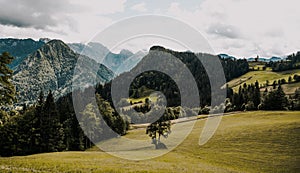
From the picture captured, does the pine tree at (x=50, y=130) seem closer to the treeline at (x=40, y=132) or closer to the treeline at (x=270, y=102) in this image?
the treeline at (x=40, y=132)

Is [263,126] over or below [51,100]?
below

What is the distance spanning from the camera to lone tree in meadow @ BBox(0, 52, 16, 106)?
3375 cm

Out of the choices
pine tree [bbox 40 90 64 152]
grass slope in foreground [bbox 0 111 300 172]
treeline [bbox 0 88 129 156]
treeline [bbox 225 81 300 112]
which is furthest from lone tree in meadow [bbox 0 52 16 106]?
treeline [bbox 225 81 300 112]

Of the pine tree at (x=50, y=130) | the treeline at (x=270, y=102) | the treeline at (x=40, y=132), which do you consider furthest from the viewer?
the treeline at (x=270, y=102)

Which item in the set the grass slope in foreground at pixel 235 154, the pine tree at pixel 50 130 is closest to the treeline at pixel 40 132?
the pine tree at pixel 50 130

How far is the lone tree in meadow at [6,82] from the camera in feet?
111

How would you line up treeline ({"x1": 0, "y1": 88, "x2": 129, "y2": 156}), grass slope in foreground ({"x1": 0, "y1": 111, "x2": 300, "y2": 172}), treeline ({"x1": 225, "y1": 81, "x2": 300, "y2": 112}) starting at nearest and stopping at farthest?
1. grass slope in foreground ({"x1": 0, "y1": 111, "x2": 300, "y2": 172})
2. treeline ({"x1": 0, "y1": 88, "x2": 129, "y2": 156})
3. treeline ({"x1": 225, "y1": 81, "x2": 300, "y2": 112})

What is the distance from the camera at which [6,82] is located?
34188 millimetres

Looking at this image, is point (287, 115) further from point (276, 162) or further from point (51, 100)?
point (51, 100)

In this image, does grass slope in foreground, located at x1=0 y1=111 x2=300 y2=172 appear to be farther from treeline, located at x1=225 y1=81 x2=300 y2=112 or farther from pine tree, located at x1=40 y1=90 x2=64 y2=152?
treeline, located at x1=225 y1=81 x2=300 y2=112

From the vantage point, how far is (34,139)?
3201 inches

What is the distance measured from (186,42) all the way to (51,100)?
208ft

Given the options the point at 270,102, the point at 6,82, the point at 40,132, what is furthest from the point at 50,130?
the point at 270,102

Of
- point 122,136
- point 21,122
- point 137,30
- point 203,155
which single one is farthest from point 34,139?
point 137,30
